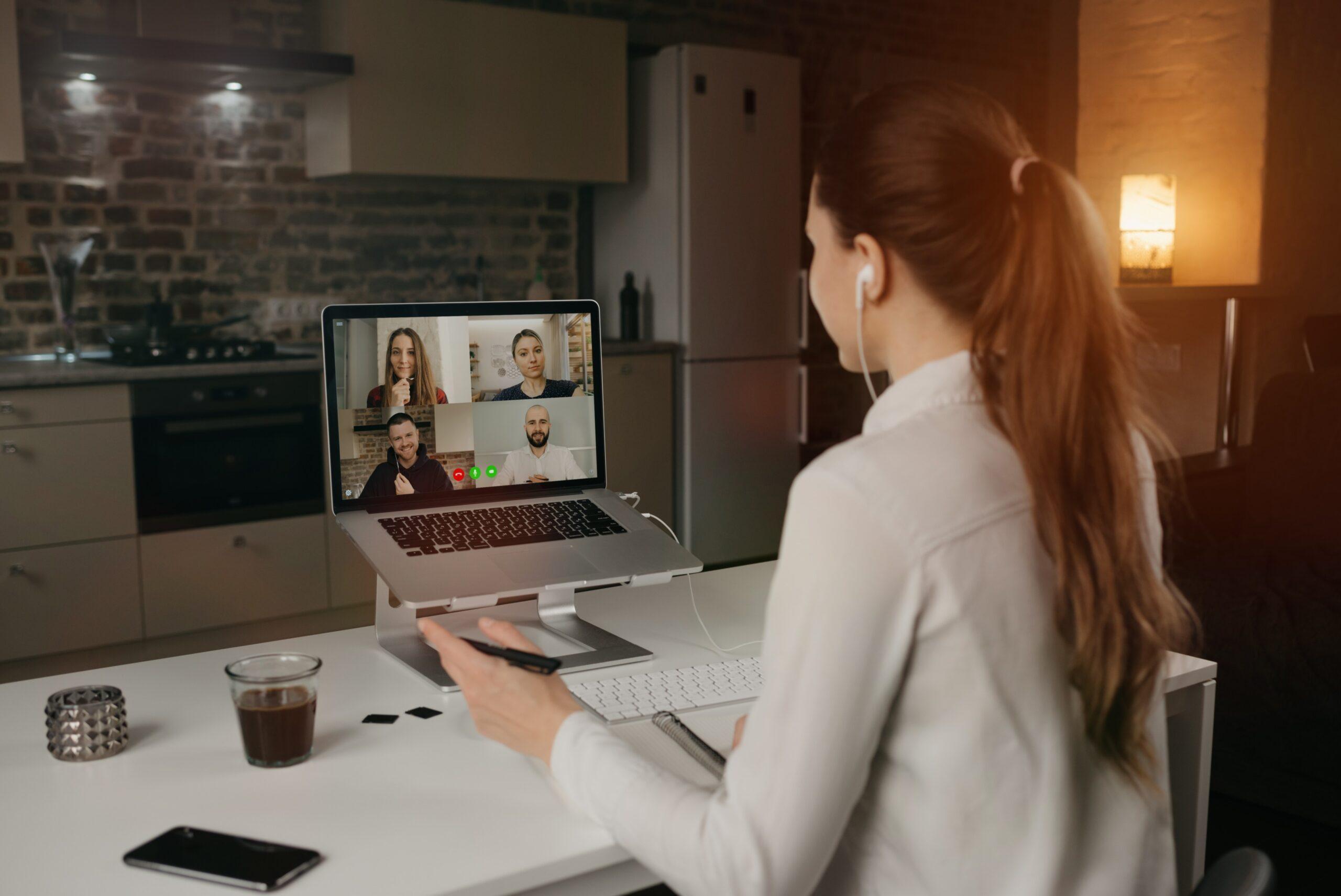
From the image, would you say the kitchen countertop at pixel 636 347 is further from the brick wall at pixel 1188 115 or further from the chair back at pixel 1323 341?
the chair back at pixel 1323 341

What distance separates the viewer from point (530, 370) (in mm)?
1744

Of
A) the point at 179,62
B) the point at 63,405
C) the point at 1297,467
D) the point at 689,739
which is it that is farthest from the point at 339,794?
the point at 1297,467

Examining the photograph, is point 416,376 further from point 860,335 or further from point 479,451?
point 860,335

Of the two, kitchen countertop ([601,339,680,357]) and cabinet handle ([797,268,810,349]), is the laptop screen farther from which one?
cabinet handle ([797,268,810,349])

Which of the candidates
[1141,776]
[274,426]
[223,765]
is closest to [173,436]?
[274,426]

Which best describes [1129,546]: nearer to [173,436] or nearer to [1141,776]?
[1141,776]

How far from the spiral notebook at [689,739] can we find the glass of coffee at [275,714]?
31cm

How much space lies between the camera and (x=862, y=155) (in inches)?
37.9

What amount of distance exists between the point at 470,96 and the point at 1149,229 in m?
2.51

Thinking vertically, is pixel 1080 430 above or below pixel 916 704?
above

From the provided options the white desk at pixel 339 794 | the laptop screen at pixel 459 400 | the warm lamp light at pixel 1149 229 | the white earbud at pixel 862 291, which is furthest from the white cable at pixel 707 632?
the warm lamp light at pixel 1149 229

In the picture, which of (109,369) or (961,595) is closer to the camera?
(961,595)

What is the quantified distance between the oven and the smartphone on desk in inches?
107

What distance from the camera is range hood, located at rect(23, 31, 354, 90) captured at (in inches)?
135
